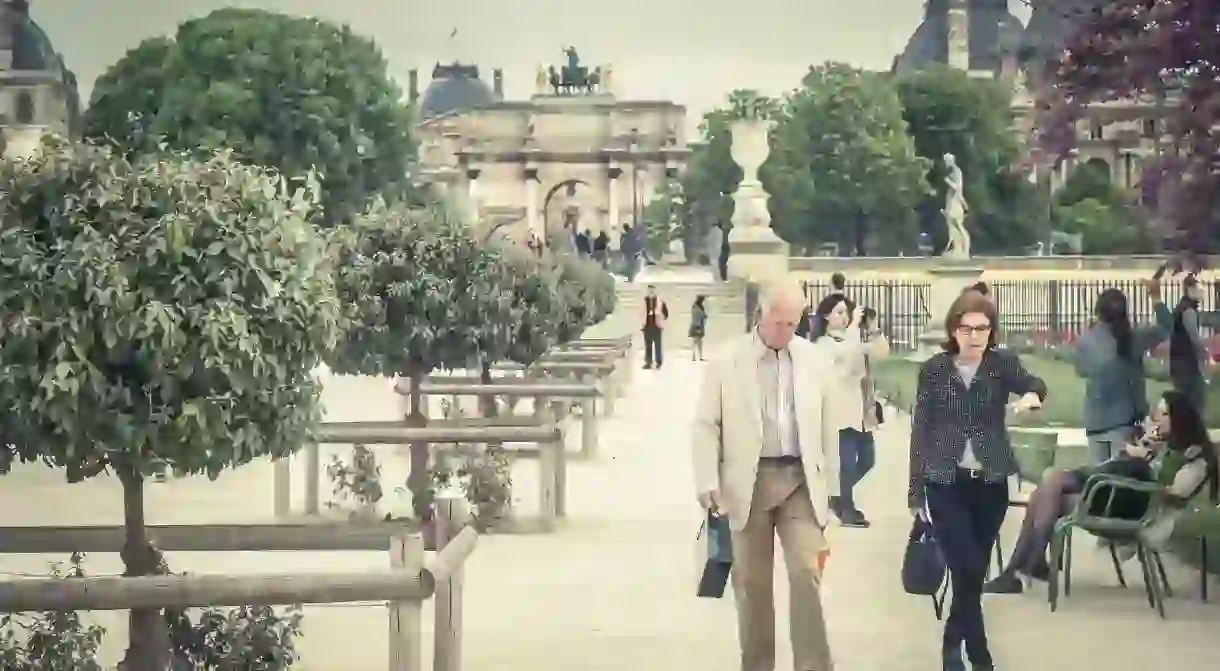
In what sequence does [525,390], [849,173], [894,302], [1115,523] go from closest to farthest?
[1115,523], [525,390], [894,302], [849,173]

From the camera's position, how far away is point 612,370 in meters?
13.7

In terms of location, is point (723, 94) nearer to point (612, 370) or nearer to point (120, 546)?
point (612, 370)

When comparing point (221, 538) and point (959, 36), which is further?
point (959, 36)

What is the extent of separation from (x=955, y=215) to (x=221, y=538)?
1359 centimetres

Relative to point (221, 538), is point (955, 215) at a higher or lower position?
higher

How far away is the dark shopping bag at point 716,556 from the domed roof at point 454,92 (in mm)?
9531

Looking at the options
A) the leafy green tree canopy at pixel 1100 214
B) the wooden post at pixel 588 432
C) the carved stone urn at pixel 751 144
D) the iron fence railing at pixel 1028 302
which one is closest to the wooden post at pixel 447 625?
the leafy green tree canopy at pixel 1100 214

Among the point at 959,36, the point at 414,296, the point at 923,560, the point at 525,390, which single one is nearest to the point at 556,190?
the point at 959,36

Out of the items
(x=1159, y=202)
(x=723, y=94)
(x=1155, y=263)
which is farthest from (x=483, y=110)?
(x=1159, y=202)

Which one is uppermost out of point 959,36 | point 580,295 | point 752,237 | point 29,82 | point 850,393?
point 959,36

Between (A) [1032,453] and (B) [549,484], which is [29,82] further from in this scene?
(A) [1032,453]

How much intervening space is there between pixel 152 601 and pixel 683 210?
21184 mm

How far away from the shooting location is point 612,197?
3175 centimetres

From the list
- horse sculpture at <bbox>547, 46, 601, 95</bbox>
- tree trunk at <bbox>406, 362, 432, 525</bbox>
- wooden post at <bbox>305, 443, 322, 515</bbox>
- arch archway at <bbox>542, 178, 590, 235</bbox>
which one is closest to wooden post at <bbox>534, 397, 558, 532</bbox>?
tree trunk at <bbox>406, 362, 432, 525</bbox>
